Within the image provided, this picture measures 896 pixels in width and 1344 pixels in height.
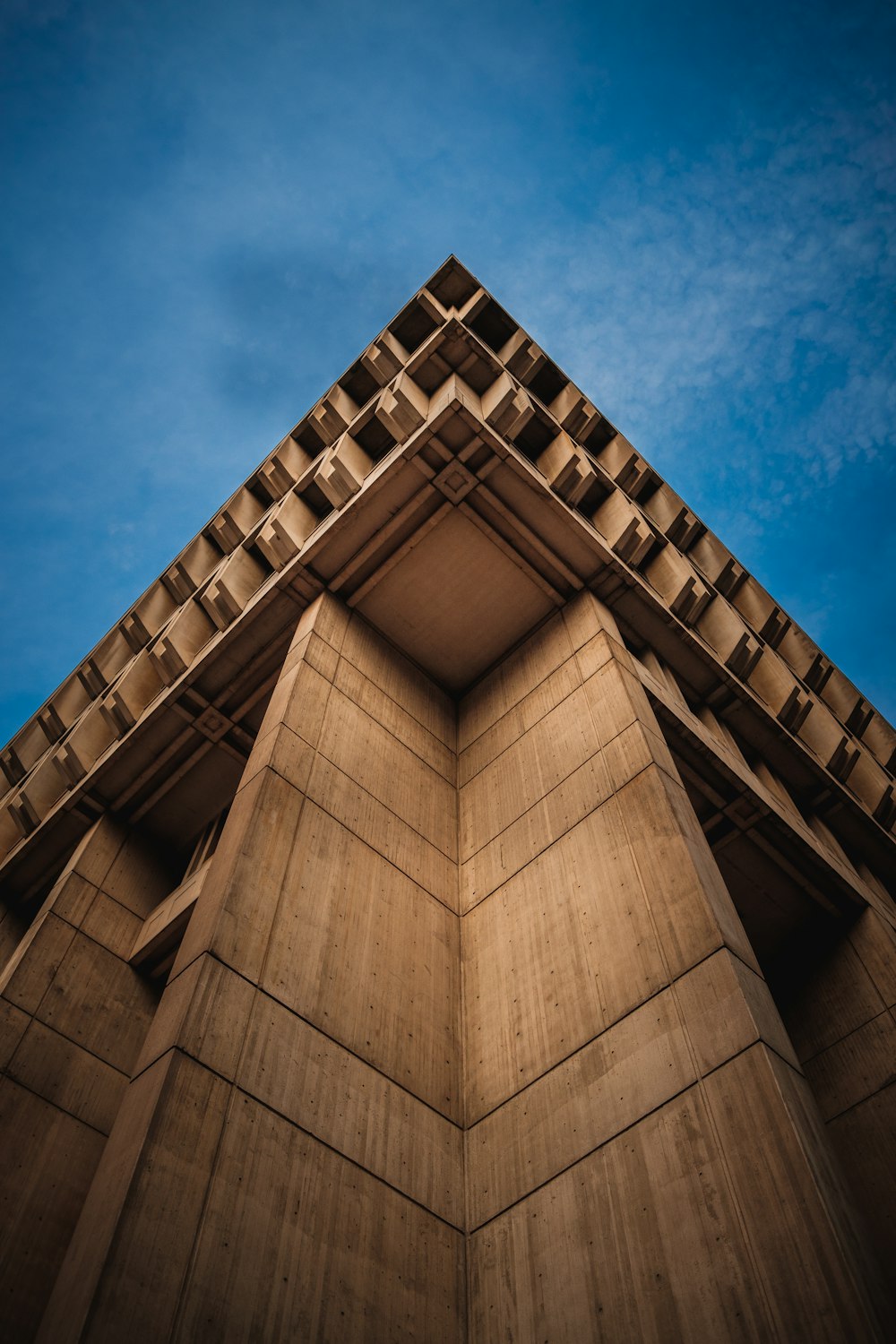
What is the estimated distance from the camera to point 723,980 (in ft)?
22.2

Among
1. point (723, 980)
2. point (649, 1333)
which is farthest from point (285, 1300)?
point (723, 980)

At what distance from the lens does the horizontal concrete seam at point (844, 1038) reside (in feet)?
37.1

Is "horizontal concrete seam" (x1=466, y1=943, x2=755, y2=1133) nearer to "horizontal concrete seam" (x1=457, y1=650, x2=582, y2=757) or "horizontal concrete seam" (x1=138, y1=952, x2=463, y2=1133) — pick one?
"horizontal concrete seam" (x1=138, y1=952, x2=463, y2=1133)

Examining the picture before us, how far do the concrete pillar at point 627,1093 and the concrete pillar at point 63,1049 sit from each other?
4575mm

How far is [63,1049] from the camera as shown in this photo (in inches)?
421

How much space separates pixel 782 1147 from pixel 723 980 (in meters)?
1.36

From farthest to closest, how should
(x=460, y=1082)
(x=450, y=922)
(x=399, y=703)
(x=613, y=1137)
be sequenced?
1. (x=399, y=703)
2. (x=450, y=922)
3. (x=460, y=1082)
4. (x=613, y=1137)

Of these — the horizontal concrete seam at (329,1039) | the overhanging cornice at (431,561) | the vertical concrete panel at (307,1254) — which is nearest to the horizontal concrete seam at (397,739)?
the overhanging cornice at (431,561)

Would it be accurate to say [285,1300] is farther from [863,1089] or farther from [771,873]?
[771,873]

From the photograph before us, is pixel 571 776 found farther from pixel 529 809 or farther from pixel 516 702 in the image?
pixel 516 702

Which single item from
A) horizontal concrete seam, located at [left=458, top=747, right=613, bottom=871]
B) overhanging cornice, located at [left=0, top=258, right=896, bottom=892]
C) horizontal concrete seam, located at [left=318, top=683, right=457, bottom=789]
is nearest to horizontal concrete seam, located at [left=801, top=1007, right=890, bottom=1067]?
overhanging cornice, located at [left=0, top=258, right=896, bottom=892]

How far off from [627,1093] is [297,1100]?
2418 millimetres

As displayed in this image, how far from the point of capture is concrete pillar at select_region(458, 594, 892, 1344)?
5.25 m

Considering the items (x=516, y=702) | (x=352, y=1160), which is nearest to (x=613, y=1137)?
(x=352, y=1160)
